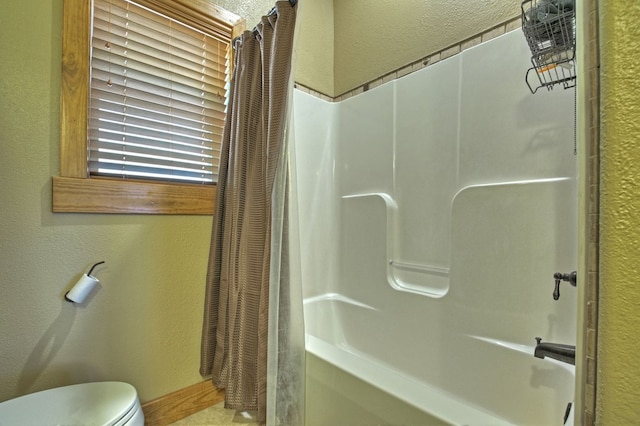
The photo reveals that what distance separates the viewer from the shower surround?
3.39 ft

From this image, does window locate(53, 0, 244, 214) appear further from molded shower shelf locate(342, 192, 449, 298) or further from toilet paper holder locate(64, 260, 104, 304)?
molded shower shelf locate(342, 192, 449, 298)

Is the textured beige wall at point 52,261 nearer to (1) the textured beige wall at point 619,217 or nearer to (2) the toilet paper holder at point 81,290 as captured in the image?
(2) the toilet paper holder at point 81,290

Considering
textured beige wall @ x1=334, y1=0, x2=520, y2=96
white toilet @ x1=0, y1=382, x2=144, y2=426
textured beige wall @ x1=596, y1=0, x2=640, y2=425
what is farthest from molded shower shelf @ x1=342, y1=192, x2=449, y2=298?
white toilet @ x1=0, y1=382, x2=144, y2=426

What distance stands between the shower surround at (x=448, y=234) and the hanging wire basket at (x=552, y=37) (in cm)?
8

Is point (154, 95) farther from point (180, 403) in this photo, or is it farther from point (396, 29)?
point (180, 403)

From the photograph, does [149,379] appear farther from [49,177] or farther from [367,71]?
[367,71]

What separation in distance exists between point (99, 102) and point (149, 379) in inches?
47.6

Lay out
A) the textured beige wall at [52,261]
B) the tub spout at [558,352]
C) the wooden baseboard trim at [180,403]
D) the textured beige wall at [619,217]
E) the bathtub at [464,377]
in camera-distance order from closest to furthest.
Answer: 1. the textured beige wall at [619,217]
2. the bathtub at [464,377]
3. the tub spout at [558,352]
4. the textured beige wall at [52,261]
5. the wooden baseboard trim at [180,403]

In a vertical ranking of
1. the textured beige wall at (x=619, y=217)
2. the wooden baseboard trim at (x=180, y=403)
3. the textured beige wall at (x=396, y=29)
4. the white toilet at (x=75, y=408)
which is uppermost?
the textured beige wall at (x=396, y=29)

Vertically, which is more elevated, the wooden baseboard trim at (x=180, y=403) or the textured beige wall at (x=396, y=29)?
the textured beige wall at (x=396, y=29)

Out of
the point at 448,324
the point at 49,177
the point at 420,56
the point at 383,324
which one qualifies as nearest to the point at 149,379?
the point at 49,177

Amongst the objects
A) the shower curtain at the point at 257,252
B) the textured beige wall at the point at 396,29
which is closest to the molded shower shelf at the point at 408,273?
the shower curtain at the point at 257,252

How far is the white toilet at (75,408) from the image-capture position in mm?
830

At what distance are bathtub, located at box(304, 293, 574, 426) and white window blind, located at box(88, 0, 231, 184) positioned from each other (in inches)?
40.6
